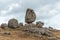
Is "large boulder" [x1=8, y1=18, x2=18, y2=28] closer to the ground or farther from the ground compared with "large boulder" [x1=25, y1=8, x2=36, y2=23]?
closer to the ground

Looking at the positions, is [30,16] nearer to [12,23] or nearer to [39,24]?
[39,24]

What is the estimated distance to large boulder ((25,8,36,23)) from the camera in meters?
45.1

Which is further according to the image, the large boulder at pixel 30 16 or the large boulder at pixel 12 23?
the large boulder at pixel 30 16

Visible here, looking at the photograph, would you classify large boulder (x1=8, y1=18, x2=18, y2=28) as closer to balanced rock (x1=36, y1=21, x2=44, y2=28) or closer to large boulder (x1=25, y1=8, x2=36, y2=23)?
large boulder (x1=25, y1=8, x2=36, y2=23)

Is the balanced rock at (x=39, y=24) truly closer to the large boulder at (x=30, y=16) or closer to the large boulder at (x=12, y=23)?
the large boulder at (x=30, y=16)

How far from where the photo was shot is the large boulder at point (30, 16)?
1774 inches

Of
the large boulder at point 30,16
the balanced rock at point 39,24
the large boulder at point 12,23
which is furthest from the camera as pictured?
the large boulder at point 30,16

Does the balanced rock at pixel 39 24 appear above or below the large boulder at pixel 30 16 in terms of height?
below

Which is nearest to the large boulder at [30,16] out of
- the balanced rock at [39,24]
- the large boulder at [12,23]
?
the balanced rock at [39,24]

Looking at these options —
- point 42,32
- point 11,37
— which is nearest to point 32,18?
point 42,32

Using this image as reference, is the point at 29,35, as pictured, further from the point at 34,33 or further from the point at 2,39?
the point at 2,39

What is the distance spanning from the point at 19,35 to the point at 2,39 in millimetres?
4539

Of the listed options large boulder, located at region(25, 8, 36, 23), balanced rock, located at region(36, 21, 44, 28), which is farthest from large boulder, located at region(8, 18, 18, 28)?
balanced rock, located at region(36, 21, 44, 28)

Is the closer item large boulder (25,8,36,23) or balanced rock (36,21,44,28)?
balanced rock (36,21,44,28)
